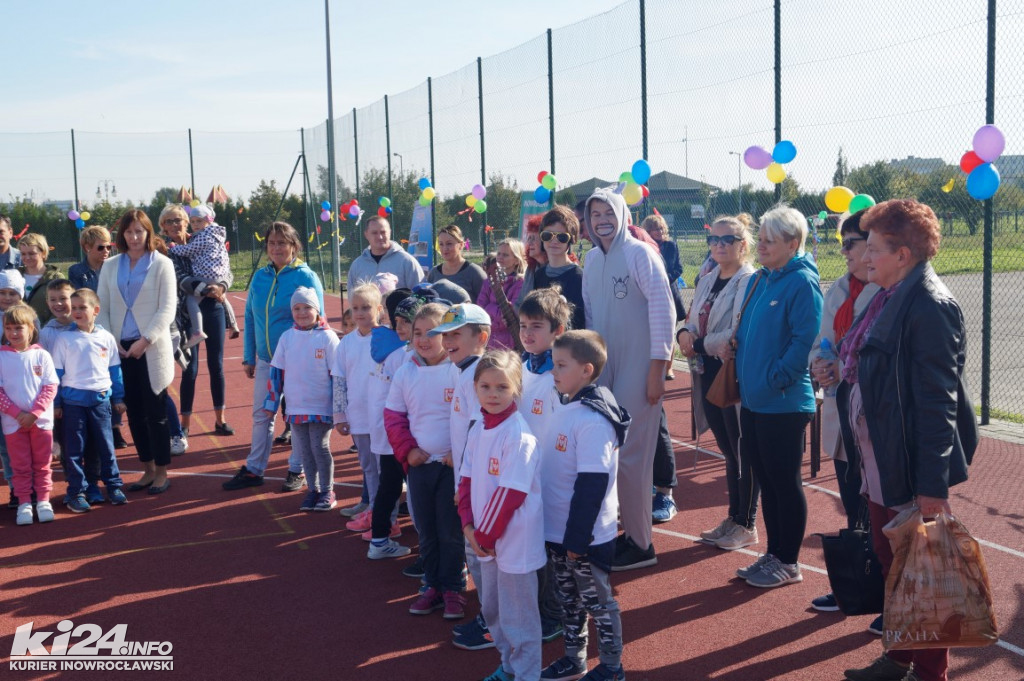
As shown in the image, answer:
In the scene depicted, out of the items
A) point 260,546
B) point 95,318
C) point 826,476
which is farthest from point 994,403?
point 95,318

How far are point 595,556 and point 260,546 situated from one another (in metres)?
2.79

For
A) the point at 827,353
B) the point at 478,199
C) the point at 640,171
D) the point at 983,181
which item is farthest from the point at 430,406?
the point at 478,199

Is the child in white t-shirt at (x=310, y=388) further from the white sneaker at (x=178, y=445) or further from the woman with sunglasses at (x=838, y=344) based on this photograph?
the woman with sunglasses at (x=838, y=344)

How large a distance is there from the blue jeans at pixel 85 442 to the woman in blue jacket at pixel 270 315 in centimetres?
86

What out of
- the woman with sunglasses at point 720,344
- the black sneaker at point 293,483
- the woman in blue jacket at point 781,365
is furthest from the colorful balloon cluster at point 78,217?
the woman in blue jacket at point 781,365

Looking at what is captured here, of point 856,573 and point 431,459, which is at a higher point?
point 431,459

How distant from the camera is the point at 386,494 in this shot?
5.09 meters

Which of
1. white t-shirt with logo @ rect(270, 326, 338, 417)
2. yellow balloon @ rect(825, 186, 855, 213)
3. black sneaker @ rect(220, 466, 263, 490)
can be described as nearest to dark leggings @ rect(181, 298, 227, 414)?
black sneaker @ rect(220, 466, 263, 490)

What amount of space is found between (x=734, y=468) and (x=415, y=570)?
2.03 m

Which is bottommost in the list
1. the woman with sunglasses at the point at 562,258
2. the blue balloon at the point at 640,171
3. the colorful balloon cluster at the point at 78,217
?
the woman with sunglasses at the point at 562,258

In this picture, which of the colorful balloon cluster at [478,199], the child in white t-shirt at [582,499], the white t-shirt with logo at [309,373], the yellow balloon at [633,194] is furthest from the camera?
the colorful balloon cluster at [478,199]

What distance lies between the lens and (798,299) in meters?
4.41

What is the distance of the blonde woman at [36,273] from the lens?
7.21m

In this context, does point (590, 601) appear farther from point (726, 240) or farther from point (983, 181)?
point (983, 181)
